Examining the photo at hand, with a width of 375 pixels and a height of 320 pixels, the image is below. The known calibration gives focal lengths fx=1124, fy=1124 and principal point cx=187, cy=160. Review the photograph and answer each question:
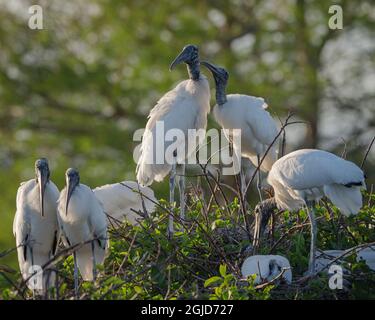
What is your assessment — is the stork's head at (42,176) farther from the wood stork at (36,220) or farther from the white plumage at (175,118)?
the white plumage at (175,118)

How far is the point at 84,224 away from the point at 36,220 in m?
0.32

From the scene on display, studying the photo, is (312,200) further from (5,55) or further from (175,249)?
(5,55)

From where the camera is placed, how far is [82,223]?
675 cm

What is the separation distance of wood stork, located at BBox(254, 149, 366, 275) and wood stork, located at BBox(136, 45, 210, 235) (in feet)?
3.66

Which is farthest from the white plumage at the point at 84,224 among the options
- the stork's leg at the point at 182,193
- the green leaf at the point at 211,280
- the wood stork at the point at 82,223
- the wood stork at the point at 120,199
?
the wood stork at the point at 120,199

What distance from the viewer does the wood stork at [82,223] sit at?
6.67 metres

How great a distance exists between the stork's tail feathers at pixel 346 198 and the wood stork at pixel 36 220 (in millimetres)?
1688

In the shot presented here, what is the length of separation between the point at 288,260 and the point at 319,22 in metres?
12.6

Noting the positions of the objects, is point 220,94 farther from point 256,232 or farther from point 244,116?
point 256,232

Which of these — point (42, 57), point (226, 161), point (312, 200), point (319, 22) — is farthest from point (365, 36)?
point (312, 200)

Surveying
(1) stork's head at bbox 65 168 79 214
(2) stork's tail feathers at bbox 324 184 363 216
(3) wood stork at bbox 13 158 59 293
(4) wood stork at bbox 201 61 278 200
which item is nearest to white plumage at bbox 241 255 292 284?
(2) stork's tail feathers at bbox 324 184 363 216

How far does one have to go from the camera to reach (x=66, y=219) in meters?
6.69
